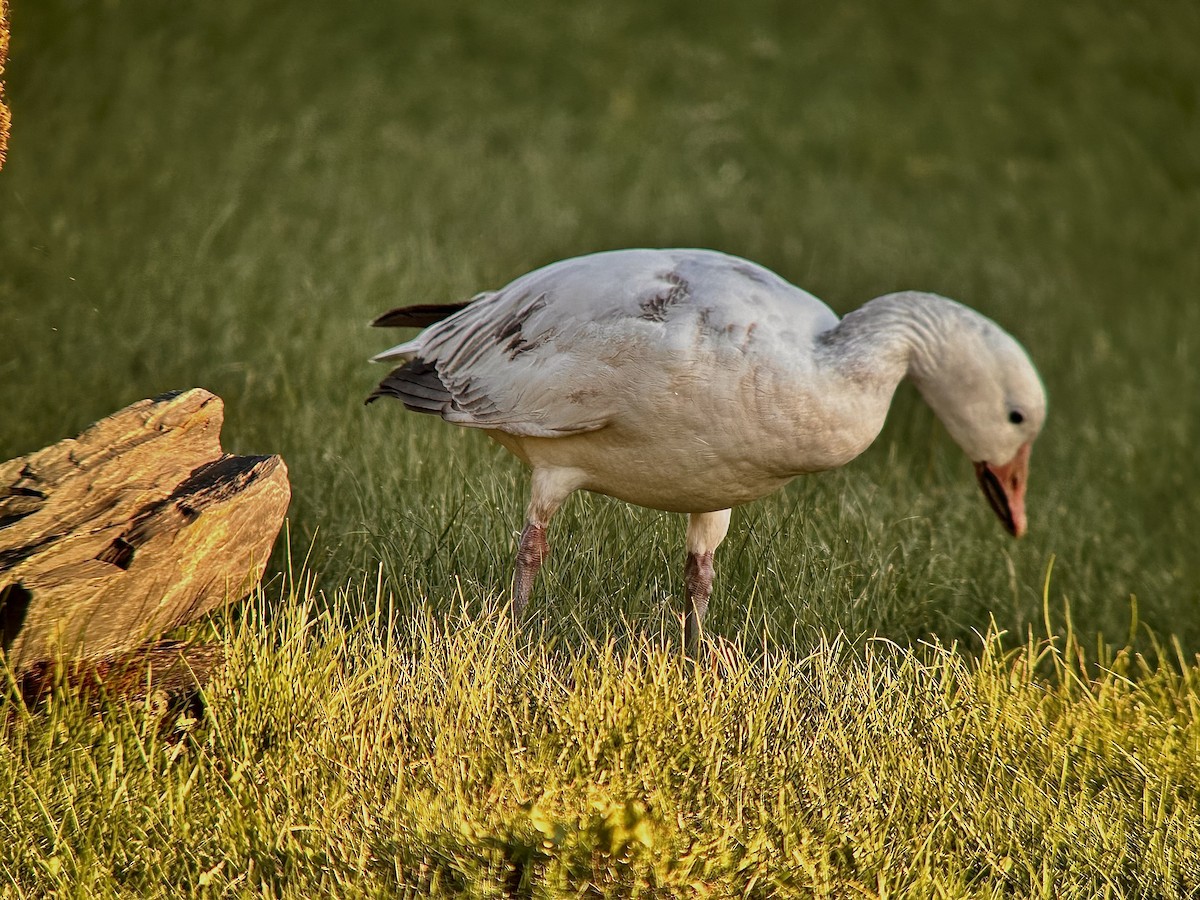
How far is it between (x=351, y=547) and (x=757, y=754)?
190 centimetres

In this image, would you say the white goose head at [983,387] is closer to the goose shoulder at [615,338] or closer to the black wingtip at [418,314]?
the goose shoulder at [615,338]

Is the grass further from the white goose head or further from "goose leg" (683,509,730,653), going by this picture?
the white goose head

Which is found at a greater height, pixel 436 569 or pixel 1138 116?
pixel 436 569

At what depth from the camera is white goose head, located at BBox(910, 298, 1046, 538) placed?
3678mm

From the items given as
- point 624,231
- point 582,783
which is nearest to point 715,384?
point 582,783

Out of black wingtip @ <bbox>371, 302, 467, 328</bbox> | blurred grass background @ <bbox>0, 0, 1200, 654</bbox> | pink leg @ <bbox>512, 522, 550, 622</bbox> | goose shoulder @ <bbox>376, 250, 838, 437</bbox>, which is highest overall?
goose shoulder @ <bbox>376, 250, 838, 437</bbox>

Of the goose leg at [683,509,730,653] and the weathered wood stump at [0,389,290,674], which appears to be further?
the goose leg at [683,509,730,653]

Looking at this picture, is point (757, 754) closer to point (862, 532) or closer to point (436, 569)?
point (436, 569)

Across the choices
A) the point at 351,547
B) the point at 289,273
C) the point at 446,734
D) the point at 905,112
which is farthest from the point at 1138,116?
the point at 446,734

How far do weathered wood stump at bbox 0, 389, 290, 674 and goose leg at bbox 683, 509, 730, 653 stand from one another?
4.20 feet

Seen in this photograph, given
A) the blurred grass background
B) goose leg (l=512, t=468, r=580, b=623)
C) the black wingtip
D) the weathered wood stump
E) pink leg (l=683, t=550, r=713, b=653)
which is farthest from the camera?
the blurred grass background

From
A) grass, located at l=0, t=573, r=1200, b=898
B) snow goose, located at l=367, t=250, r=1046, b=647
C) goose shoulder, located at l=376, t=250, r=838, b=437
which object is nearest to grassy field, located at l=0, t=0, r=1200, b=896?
grass, located at l=0, t=573, r=1200, b=898

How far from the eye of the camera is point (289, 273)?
792cm

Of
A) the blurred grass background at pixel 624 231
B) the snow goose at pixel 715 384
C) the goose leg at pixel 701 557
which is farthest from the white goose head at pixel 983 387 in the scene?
the blurred grass background at pixel 624 231
